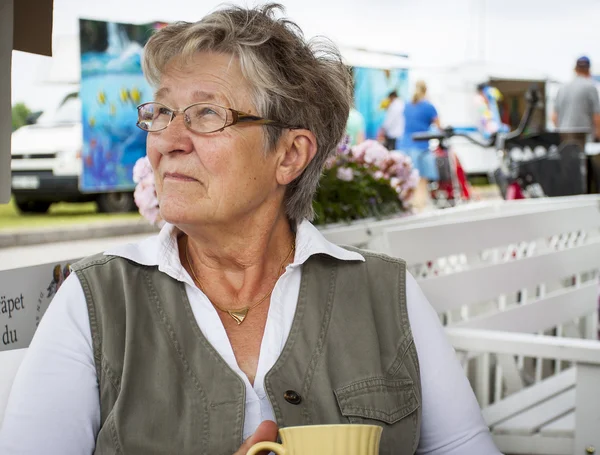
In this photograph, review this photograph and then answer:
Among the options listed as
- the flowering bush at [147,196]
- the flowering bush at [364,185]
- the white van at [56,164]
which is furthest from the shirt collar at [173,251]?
the white van at [56,164]

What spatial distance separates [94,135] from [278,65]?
756 cm

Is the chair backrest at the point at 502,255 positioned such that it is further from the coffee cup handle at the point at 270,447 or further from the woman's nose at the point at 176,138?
the coffee cup handle at the point at 270,447

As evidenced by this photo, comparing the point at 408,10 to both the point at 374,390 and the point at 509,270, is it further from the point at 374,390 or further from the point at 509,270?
the point at 374,390

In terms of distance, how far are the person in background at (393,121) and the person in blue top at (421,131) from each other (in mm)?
2301

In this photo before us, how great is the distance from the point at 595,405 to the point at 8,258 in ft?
4.69

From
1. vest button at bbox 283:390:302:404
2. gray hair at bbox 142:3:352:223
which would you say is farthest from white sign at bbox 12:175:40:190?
vest button at bbox 283:390:302:404

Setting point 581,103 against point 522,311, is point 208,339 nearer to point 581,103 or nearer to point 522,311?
point 522,311

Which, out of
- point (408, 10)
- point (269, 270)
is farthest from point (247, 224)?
point (408, 10)

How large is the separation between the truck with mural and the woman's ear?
6.55m

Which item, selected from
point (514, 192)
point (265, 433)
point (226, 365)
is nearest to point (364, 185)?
point (226, 365)

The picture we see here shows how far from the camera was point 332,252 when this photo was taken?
1.73 meters

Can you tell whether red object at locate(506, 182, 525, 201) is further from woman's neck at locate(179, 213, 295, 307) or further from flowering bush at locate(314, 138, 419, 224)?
woman's neck at locate(179, 213, 295, 307)

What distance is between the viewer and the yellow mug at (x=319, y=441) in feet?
3.29

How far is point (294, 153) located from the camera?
70.2 inches
